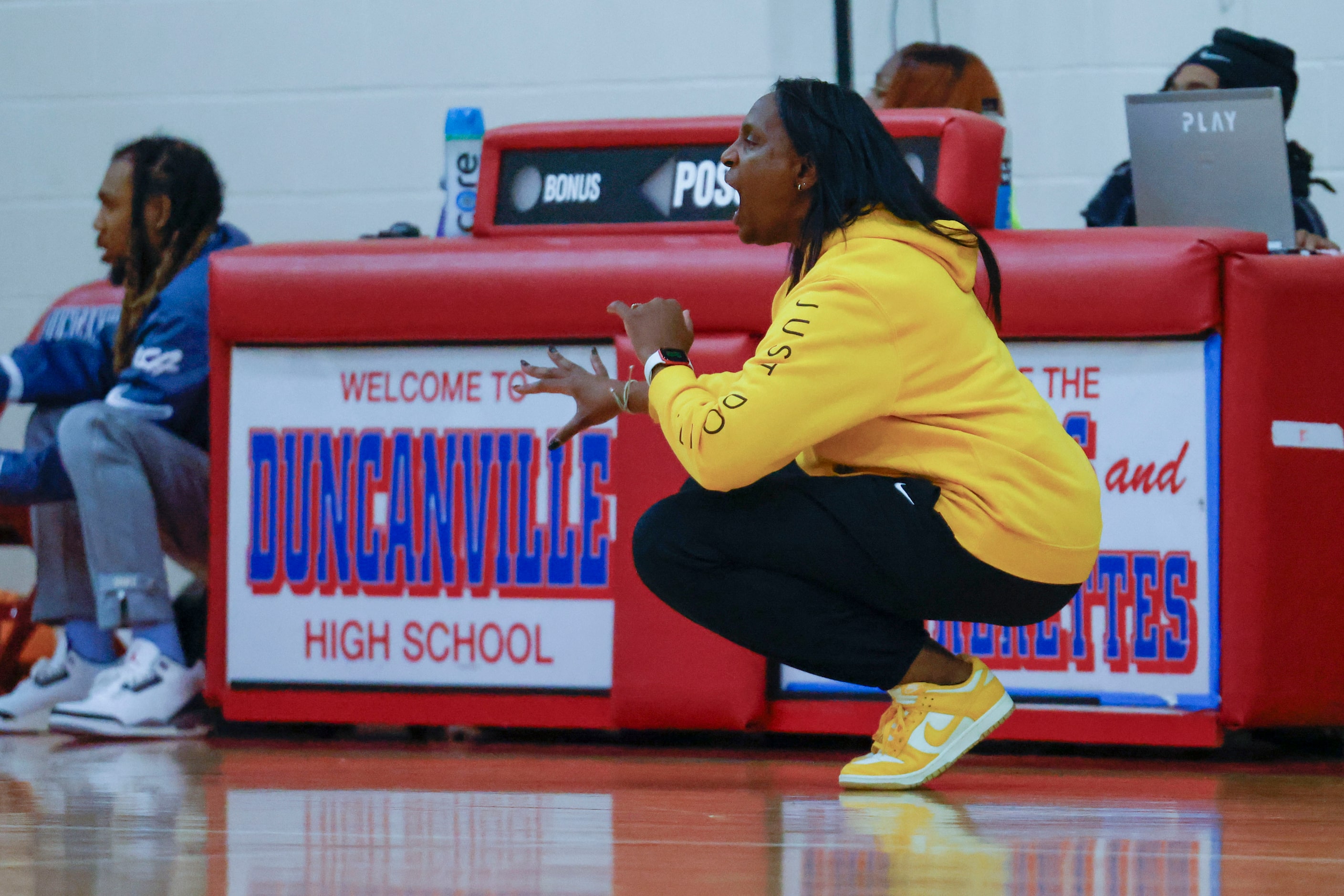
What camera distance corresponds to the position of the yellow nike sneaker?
156 centimetres

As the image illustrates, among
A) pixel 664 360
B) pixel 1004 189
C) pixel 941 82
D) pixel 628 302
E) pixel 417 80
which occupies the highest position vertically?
pixel 417 80

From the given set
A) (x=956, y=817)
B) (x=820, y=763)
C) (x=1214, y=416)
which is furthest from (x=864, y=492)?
(x=1214, y=416)

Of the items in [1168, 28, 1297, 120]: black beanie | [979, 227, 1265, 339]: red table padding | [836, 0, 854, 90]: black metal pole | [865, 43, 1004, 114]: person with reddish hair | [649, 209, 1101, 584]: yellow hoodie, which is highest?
[836, 0, 854, 90]: black metal pole

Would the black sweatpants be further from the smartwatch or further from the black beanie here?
the black beanie

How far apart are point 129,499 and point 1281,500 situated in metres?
1.58

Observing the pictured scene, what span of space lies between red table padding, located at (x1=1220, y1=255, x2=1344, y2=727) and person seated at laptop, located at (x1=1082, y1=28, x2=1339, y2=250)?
680 mm

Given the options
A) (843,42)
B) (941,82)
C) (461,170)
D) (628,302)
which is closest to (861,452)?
(628,302)

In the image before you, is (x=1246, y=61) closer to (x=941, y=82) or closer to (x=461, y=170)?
(x=941, y=82)

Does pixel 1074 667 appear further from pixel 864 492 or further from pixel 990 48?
pixel 990 48

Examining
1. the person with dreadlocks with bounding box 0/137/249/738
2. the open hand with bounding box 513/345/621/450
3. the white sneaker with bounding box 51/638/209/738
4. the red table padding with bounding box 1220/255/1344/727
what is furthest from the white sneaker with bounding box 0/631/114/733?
the red table padding with bounding box 1220/255/1344/727

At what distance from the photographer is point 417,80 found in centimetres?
357

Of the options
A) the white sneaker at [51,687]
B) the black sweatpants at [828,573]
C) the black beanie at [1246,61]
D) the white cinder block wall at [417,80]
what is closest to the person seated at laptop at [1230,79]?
the black beanie at [1246,61]

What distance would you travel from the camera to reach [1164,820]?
4.45ft

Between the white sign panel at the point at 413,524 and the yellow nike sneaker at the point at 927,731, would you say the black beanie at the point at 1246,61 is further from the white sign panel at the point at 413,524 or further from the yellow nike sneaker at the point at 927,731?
the yellow nike sneaker at the point at 927,731
